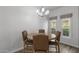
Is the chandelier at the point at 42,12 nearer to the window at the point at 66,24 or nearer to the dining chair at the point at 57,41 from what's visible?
the window at the point at 66,24

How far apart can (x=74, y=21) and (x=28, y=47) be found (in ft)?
3.52

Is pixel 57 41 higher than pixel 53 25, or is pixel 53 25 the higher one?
pixel 53 25

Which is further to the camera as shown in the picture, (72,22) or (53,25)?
(53,25)

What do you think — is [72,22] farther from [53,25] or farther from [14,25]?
[14,25]

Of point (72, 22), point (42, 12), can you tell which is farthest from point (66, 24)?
point (42, 12)

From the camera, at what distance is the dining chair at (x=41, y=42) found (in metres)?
2.13

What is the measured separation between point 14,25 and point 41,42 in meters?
0.75

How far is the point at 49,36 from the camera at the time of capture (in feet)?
6.95

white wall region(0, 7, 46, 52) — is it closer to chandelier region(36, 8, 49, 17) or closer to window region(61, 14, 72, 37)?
chandelier region(36, 8, 49, 17)

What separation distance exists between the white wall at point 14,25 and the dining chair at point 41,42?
0.28 meters

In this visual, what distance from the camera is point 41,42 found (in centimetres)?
220
